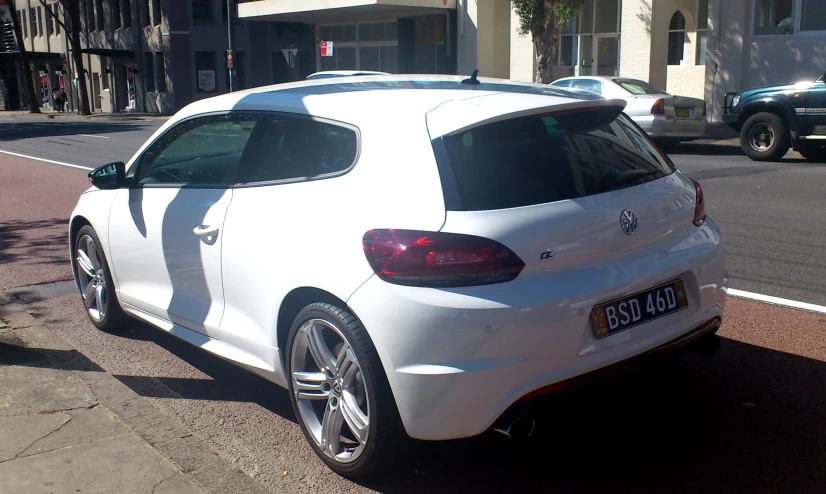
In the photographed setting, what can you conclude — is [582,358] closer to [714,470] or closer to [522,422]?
[522,422]

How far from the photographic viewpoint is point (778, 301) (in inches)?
247

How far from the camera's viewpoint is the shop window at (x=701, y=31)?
2712cm

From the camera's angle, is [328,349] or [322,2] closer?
[328,349]

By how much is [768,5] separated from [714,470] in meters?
21.7

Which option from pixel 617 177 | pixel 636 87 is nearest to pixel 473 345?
pixel 617 177

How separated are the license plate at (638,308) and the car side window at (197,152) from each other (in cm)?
212

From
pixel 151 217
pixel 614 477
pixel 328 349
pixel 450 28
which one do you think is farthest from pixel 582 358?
pixel 450 28

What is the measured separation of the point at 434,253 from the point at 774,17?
2198 cm

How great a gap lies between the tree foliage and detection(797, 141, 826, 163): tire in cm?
799

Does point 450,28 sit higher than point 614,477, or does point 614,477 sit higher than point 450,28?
point 450,28

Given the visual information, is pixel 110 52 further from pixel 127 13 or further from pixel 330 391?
pixel 330 391

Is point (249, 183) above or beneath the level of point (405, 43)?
beneath

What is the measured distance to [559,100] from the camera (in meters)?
3.96

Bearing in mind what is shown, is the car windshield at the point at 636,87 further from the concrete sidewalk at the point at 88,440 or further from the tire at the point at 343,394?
the tire at the point at 343,394
